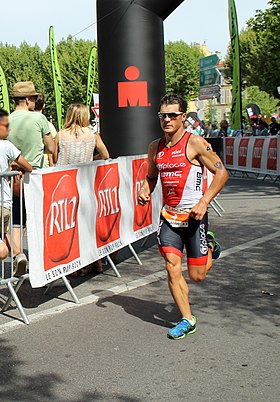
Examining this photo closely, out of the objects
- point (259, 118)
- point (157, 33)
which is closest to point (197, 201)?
point (157, 33)

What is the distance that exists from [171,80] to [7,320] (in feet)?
248

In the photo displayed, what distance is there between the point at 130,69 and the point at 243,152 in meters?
12.9

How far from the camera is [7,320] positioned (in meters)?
6.36

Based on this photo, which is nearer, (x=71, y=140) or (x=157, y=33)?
(x=71, y=140)

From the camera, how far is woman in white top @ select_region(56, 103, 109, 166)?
26.6 ft

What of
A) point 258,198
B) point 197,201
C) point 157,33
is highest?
point 157,33

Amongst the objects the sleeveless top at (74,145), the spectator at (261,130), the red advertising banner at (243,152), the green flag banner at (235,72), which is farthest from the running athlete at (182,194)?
the spectator at (261,130)

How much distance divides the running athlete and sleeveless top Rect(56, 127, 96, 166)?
2.25 meters

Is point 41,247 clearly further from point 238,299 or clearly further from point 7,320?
point 238,299

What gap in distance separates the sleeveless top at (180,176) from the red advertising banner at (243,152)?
1664 centimetres

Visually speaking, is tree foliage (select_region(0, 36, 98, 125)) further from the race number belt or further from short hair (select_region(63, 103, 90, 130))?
the race number belt

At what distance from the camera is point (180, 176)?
19.3ft

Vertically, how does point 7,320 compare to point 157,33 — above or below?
below

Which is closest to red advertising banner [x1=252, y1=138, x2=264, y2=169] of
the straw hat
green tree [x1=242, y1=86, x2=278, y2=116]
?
the straw hat
